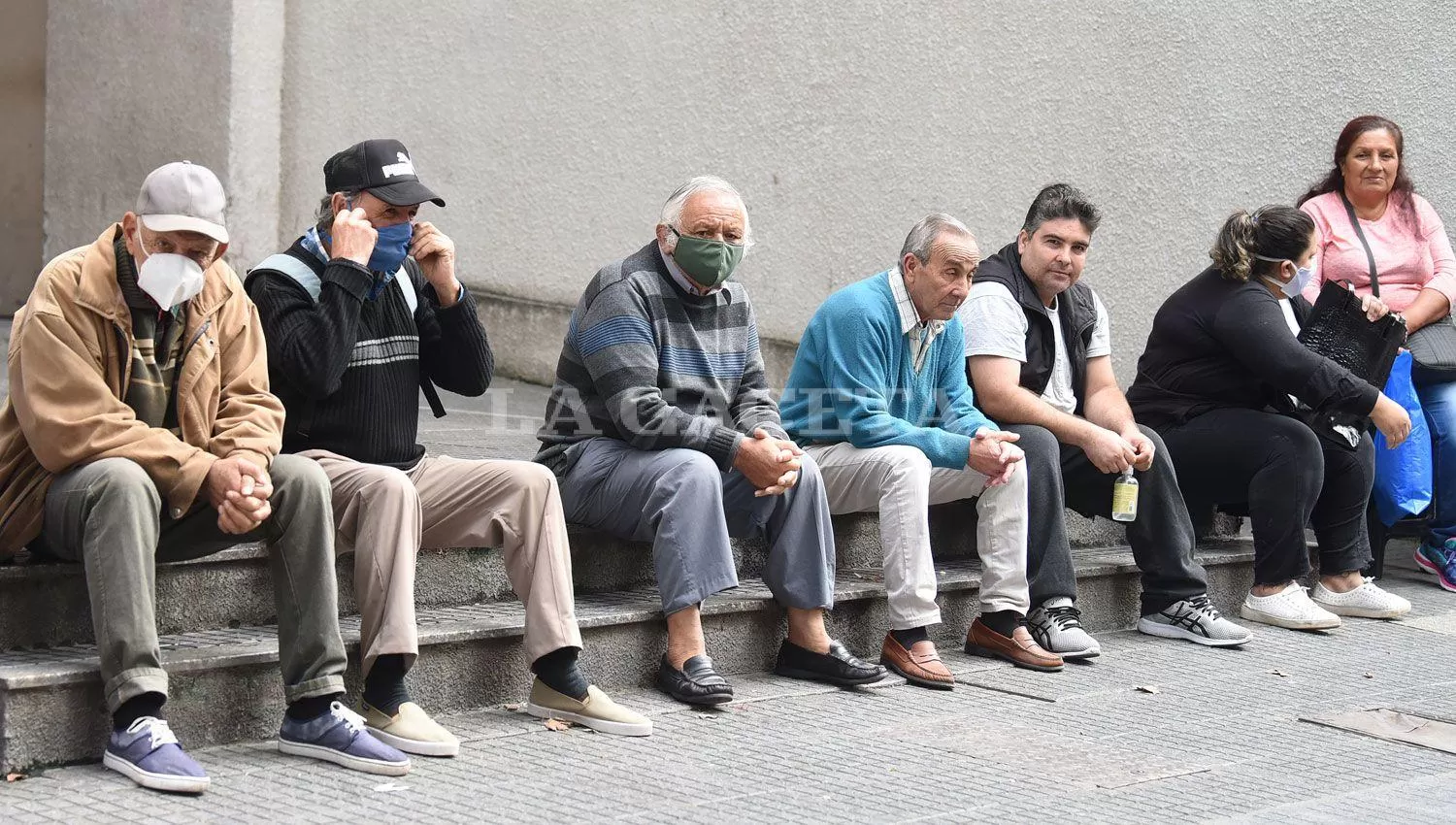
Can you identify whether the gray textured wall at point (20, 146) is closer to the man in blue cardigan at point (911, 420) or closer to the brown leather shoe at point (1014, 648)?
the man in blue cardigan at point (911, 420)

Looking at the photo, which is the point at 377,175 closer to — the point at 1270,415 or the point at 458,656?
the point at 458,656

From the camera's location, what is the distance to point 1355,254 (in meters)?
6.75

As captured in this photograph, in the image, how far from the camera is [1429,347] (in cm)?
671

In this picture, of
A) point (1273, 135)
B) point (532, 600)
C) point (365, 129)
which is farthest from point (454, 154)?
point (532, 600)

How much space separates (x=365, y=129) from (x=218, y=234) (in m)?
6.10

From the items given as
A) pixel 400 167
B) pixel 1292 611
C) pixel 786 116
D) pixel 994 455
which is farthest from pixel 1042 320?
pixel 786 116

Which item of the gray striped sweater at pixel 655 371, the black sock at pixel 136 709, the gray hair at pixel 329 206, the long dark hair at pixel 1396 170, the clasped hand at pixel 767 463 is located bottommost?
the black sock at pixel 136 709

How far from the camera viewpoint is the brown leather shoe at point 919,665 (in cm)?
498

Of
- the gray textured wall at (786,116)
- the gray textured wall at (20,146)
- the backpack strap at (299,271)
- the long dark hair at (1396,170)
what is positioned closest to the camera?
the backpack strap at (299,271)

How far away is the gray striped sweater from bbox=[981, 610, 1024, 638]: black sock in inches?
38.7

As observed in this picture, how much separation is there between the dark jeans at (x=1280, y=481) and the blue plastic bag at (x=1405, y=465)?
0.59 ft

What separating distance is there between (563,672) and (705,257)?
1.25m

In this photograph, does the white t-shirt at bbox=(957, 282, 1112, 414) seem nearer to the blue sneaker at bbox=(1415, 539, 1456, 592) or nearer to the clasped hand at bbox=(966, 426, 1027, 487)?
the clasped hand at bbox=(966, 426, 1027, 487)

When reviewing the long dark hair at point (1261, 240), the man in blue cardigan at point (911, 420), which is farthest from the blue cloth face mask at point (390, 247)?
the long dark hair at point (1261, 240)
